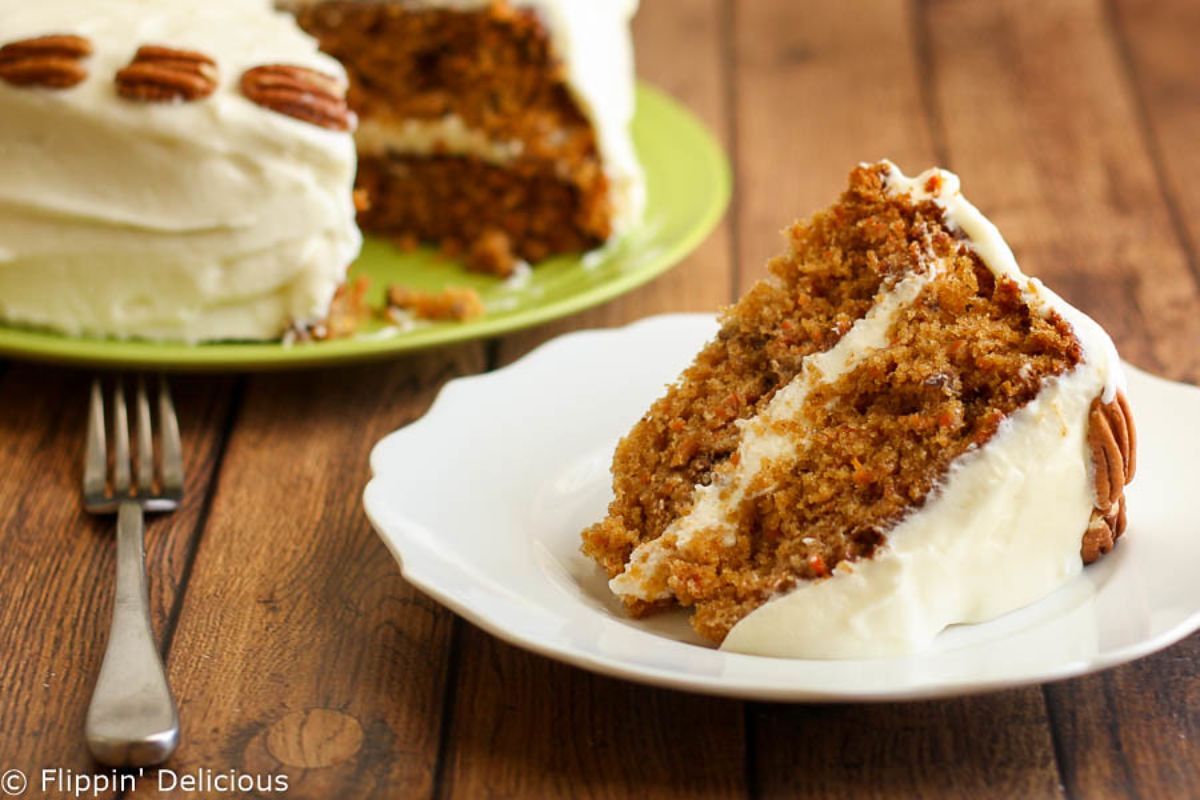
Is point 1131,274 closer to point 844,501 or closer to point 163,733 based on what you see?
point 844,501

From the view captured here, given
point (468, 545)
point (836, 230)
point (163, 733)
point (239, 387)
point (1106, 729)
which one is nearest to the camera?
point (163, 733)

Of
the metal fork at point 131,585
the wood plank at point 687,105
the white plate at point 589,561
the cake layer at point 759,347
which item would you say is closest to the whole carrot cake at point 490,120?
the wood plank at point 687,105

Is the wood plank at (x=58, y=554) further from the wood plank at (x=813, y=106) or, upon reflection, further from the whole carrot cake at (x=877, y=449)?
the wood plank at (x=813, y=106)

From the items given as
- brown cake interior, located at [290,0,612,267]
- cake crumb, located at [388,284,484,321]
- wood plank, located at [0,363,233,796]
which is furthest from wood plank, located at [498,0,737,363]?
wood plank, located at [0,363,233,796]

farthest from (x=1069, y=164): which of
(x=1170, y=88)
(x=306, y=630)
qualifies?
(x=306, y=630)

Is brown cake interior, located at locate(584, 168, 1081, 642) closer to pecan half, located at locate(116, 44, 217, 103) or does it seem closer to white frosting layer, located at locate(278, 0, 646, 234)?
pecan half, located at locate(116, 44, 217, 103)

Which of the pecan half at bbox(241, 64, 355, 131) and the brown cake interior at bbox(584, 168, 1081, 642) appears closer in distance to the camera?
the brown cake interior at bbox(584, 168, 1081, 642)

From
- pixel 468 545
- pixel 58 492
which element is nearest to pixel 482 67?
pixel 58 492
